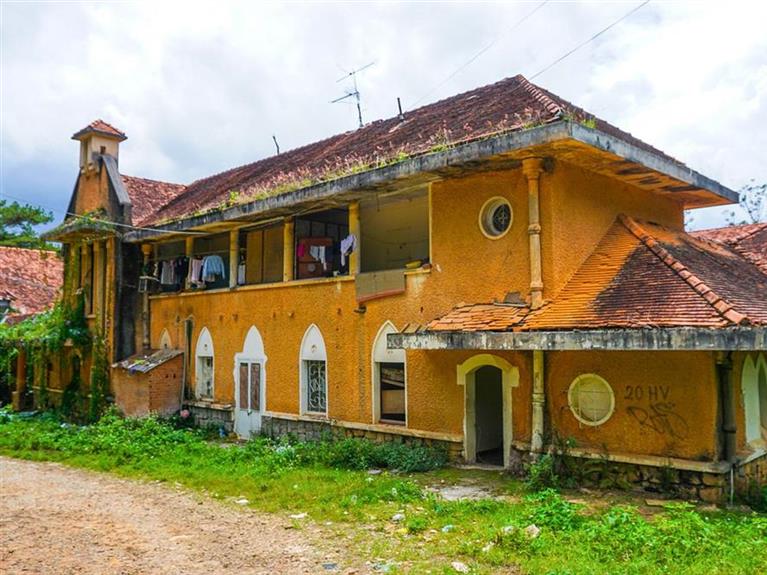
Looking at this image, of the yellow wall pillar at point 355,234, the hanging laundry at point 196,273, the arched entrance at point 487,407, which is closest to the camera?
the arched entrance at point 487,407

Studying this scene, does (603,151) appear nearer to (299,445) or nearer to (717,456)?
(717,456)

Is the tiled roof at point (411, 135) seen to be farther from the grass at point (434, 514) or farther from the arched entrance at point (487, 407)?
the grass at point (434, 514)

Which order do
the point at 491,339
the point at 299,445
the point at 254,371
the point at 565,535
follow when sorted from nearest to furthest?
the point at 565,535
the point at 491,339
the point at 299,445
the point at 254,371

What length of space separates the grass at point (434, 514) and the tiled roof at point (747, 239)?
733cm

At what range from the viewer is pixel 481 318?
1044 centimetres

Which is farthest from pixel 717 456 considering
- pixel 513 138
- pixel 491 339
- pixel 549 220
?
pixel 513 138

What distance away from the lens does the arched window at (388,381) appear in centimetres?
1246

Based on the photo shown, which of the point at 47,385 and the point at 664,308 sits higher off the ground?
the point at 664,308

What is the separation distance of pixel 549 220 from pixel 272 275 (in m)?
8.31

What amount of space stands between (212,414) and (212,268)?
3.86 metres

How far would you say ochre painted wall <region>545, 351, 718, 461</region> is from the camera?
8.91m

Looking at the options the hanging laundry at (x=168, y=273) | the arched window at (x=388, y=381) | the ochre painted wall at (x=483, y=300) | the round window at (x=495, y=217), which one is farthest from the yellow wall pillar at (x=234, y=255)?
the round window at (x=495, y=217)

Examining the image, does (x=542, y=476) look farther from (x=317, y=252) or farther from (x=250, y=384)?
(x=250, y=384)

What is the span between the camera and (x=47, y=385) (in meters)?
22.1
